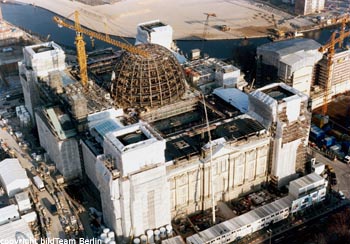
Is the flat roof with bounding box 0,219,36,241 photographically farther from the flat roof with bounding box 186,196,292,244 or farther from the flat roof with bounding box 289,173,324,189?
the flat roof with bounding box 289,173,324,189

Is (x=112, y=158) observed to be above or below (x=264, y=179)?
above

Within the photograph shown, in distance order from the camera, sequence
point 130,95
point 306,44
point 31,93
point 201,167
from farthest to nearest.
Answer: point 306,44
point 31,93
point 130,95
point 201,167

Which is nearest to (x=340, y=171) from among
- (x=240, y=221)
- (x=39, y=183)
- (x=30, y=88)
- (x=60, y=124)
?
(x=240, y=221)

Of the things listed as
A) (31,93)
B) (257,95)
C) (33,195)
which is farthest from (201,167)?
(31,93)

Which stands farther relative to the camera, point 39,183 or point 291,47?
point 291,47

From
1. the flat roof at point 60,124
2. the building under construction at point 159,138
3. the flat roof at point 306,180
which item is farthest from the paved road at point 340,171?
the flat roof at point 60,124

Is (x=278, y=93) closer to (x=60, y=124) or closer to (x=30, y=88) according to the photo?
(x=60, y=124)

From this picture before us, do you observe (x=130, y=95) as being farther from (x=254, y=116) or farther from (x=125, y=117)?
(x=254, y=116)

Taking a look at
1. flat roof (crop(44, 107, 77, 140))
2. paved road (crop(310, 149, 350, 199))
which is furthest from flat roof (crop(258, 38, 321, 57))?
flat roof (crop(44, 107, 77, 140))
